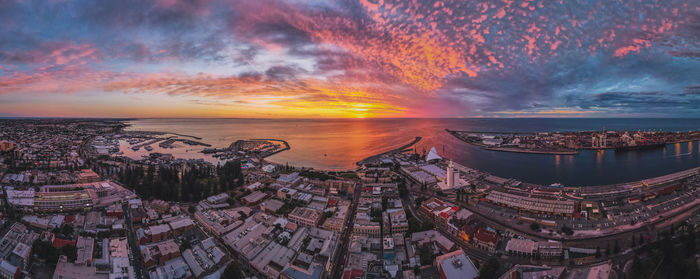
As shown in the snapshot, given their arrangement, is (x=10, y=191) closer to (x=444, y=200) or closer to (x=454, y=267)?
(x=454, y=267)

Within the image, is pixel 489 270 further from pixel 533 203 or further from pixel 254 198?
pixel 254 198

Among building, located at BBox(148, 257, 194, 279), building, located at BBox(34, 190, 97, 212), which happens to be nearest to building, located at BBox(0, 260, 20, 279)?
building, located at BBox(148, 257, 194, 279)

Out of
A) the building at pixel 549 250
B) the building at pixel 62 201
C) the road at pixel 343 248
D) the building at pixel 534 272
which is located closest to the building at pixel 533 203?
the building at pixel 549 250

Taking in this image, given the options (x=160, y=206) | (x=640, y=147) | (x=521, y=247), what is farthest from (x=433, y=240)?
(x=640, y=147)

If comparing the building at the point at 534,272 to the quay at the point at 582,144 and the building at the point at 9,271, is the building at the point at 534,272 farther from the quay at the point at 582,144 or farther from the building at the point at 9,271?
the quay at the point at 582,144

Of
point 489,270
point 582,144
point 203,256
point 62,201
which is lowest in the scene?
point 203,256

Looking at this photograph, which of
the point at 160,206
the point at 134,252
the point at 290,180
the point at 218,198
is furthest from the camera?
the point at 290,180

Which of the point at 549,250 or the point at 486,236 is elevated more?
the point at 486,236
